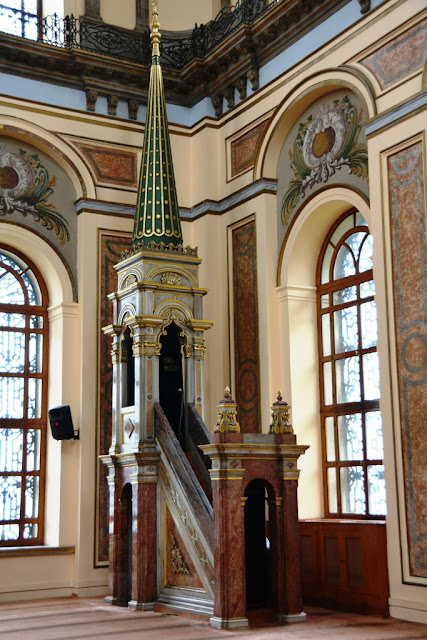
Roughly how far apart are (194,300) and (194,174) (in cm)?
266

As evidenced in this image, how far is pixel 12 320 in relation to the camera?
10.4m

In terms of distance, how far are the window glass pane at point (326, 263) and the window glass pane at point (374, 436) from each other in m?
1.70

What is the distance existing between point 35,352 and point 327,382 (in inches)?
138

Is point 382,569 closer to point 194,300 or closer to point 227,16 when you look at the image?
point 194,300

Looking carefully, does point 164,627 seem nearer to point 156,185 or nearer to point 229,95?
point 156,185

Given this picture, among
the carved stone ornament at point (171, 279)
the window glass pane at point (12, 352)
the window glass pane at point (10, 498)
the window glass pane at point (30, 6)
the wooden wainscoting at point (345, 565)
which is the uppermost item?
the window glass pane at point (30, 6)

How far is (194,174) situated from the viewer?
11.2m

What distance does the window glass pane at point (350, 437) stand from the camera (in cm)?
889

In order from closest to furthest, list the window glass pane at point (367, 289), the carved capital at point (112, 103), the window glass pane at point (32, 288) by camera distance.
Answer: the window glass pane at point (367, 289)
the window glass pane at point (32, 288)
the carved capital at point (112, 103)

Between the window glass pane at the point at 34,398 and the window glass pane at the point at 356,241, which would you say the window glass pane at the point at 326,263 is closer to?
the window glass pane at the point at 356,241

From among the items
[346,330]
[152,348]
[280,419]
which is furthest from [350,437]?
[152,348]

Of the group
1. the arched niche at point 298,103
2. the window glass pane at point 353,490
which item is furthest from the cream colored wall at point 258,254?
the window glass pane at point 353,490

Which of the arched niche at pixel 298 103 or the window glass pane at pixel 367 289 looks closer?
the arched niche at pixel 298 103

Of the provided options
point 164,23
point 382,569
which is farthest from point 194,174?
point 382,569
